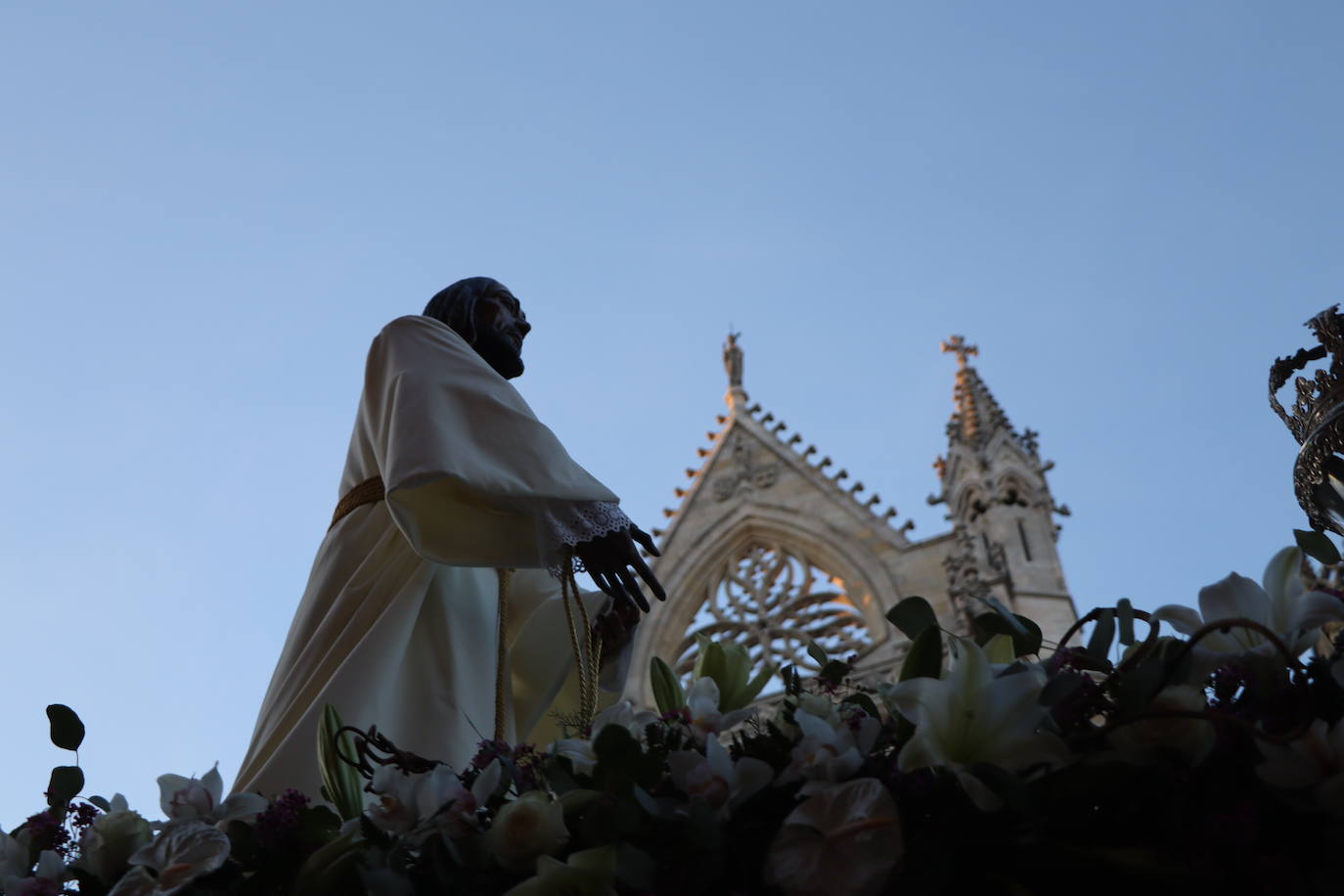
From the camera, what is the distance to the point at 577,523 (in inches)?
120

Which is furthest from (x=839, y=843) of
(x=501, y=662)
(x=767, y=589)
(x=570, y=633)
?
(x=767, y=589)

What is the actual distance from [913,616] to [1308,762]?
1.82ft

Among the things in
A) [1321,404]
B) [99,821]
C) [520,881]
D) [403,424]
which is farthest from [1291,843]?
[403,424]

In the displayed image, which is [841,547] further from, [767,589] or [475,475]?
[475,475]

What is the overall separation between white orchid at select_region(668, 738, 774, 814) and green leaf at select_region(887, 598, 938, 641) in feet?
0.87

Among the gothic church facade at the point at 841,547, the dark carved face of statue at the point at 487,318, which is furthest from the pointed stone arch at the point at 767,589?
the dark carved face of statue at the point at 487,318

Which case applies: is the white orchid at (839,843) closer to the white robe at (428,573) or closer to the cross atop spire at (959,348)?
the white robe at (428,573)

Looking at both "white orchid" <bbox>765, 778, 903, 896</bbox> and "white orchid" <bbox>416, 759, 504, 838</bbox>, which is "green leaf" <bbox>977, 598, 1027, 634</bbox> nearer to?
"white orchid" <bbox>765, 778, 903, 896</bbox>

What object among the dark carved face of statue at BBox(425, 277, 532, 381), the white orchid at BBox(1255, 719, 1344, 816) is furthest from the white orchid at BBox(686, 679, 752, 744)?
the dark carved face of statue at BBox(425, 277, 532, 381)

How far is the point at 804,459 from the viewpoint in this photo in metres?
20.9

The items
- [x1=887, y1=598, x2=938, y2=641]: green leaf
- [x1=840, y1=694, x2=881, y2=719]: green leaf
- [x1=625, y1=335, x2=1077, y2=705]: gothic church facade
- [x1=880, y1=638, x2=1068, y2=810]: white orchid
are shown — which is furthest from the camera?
[x1=625, y1=335, x2=1077, y2=705]: gothic church facade

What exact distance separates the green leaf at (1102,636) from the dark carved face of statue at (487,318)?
2251mm

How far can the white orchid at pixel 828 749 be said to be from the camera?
1.89 m

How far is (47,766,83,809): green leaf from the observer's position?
98.8 inches
